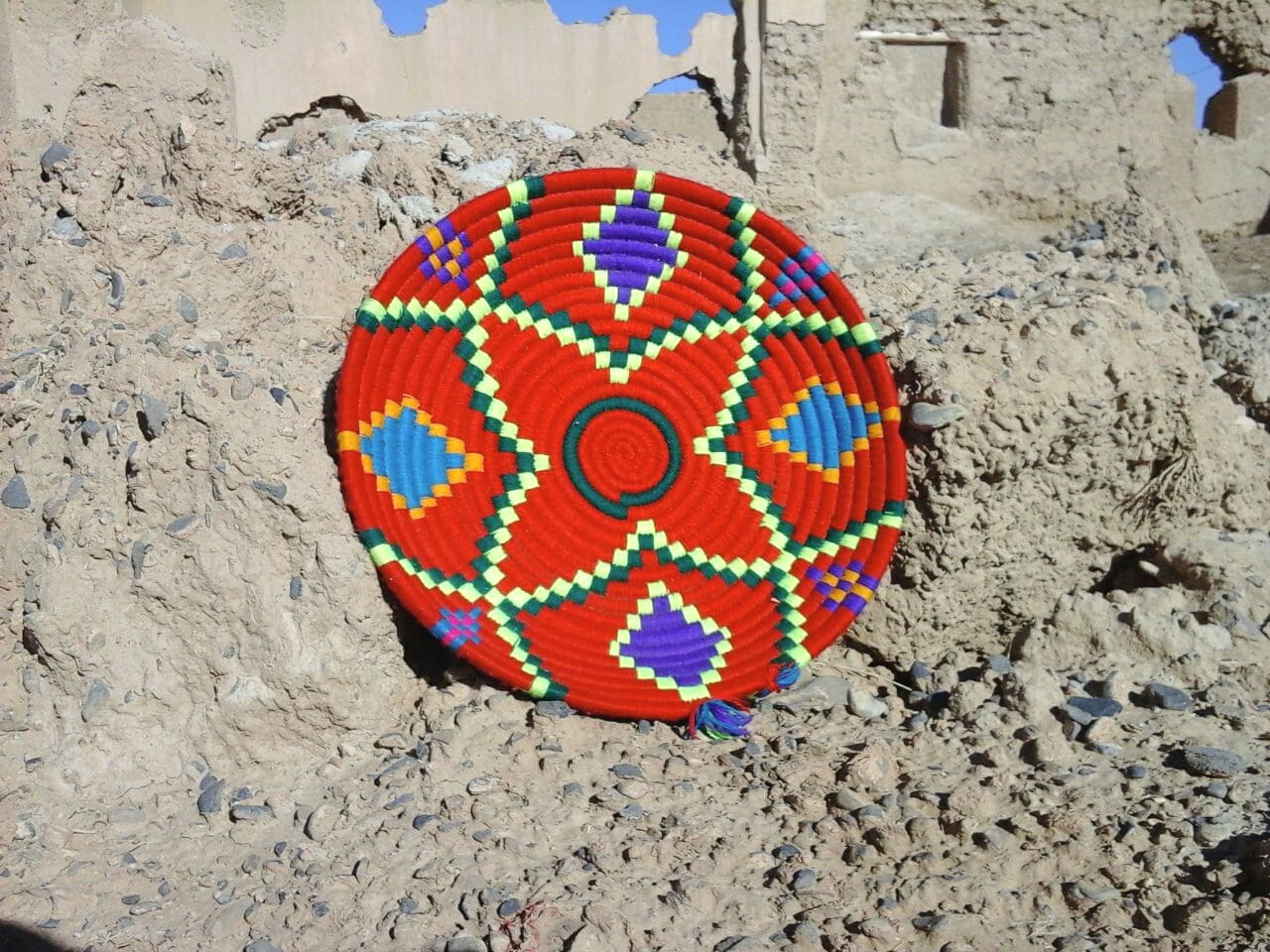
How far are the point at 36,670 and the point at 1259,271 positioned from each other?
12.9 feet

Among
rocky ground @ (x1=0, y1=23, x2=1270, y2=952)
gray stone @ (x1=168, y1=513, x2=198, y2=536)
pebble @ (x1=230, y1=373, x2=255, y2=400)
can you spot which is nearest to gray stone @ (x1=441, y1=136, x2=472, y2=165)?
rocky ground @ (x1=0, y1=23, x2=1270, y2=952)

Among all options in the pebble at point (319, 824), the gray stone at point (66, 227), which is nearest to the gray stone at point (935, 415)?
the pebble at point (319, 824)

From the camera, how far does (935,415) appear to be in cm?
236

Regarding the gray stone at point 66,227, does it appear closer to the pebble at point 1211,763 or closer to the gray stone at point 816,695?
the gray stone at point 816,695

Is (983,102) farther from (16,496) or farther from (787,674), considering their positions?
(16,496)

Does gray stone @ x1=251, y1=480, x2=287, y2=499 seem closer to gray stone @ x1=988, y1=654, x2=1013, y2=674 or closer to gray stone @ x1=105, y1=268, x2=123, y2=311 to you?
gray stone @ x1=105, y1=268, x2=123, y2=311

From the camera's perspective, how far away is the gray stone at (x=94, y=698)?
2072 millimetres

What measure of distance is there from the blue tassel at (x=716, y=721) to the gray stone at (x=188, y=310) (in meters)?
1.29

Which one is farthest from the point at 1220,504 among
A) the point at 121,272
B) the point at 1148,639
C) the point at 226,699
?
the point at 121,272

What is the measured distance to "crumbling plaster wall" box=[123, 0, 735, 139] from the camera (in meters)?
5.72

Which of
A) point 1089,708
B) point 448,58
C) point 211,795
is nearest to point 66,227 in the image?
point 211,795

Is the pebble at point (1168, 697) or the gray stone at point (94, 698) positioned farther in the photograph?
the pebble at point (1168, 697)

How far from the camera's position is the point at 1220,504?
→ 2697mm

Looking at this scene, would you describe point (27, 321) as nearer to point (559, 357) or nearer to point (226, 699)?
point (226, 699)
